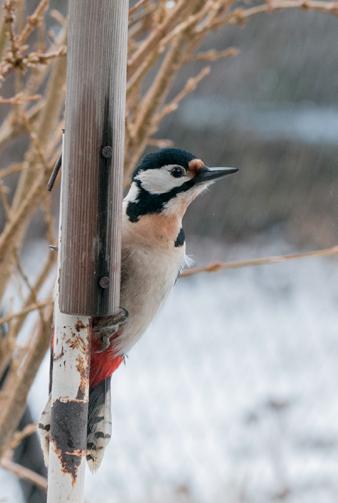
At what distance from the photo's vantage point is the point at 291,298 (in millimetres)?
7656

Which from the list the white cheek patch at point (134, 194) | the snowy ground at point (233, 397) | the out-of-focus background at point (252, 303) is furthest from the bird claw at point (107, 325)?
the out-of-focus background at point (252, 303)

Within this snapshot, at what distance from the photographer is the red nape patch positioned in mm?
2346

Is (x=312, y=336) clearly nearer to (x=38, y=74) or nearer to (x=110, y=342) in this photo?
(x=38, y=74)

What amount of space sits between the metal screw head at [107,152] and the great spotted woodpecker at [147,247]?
0.84 ft

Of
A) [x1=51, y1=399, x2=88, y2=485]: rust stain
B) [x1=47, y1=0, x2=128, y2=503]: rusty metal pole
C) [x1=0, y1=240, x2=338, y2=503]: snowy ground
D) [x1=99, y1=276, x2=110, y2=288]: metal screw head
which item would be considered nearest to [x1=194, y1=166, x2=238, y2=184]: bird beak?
[x1=47, y1=0, x2=128, y2=503]: rusty metal pole

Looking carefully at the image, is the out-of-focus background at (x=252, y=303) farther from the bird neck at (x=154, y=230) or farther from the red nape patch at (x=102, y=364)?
the bird neck at (x=154, y=230)

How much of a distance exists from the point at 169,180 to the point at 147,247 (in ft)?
0.52

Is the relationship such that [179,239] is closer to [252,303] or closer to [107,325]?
[107,325]

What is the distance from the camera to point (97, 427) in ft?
7.77

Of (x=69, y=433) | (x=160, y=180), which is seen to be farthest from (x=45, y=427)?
(x=160, y=180)

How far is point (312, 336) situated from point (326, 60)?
6.41ft

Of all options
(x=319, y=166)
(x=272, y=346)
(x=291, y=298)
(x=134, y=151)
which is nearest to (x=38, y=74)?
(x=134, y=151)

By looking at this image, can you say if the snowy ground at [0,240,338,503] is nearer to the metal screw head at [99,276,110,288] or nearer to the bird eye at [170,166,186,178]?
the bird eye at [170,166,186,178]

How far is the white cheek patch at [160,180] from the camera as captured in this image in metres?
2.25
